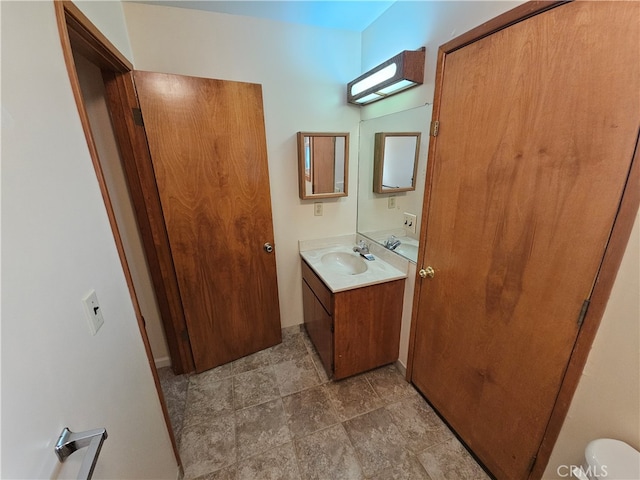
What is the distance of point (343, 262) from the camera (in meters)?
2.17

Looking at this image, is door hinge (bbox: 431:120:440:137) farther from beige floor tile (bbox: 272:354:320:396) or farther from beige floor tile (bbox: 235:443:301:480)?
beige floor tile (bbox: 235:443:301:480)

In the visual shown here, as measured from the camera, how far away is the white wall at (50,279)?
47cm

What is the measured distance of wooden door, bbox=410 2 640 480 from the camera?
2.47ft

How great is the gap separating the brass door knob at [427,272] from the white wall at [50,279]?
1.43 m

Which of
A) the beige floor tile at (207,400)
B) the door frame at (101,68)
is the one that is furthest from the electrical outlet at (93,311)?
the beige floor tile at (207,400)

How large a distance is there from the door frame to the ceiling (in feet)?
1.69

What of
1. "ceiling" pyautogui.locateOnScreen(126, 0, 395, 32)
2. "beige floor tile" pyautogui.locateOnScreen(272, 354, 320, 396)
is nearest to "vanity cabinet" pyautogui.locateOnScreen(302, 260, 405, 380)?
"beige floor tile" pyautogui.locateOnScreen(272, 354, 320, 396)

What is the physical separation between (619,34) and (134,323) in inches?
71.2

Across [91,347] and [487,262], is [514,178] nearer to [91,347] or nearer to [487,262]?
[487,262]

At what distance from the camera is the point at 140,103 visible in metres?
1.39

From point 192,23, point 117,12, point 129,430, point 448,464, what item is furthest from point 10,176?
point 448,464

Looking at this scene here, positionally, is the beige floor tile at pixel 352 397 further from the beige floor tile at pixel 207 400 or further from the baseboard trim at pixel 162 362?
the baseboard trim at pixel 162 362

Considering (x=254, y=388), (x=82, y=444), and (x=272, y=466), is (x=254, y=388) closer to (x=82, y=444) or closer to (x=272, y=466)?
(x=272, y=466)

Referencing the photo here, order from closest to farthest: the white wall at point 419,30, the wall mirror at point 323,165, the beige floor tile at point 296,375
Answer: the white wall at point 419,30
the beige floor tile at point 296,375
the wall mirror at point 323,165
